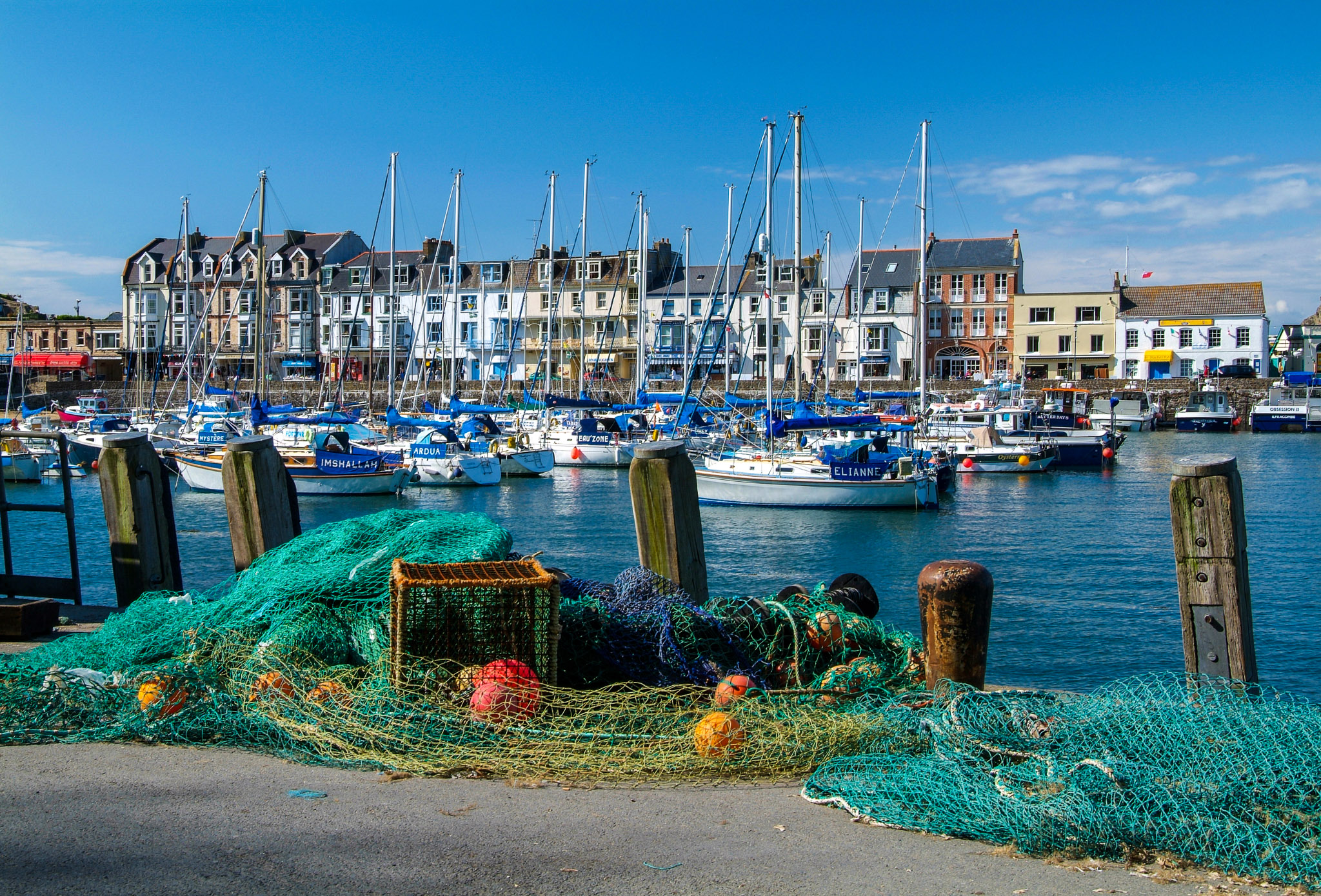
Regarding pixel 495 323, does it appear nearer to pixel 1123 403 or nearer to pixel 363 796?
pixel 1123 403

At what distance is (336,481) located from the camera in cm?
3512

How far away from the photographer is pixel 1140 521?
3038 cm

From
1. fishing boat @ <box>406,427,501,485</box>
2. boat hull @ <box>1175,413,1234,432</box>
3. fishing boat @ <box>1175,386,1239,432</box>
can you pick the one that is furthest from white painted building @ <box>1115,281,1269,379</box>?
fishing boat @ <box>406,427,501,485</box>

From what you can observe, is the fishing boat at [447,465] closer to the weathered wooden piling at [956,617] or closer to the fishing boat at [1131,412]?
the weathered wooden piling at [956,617]

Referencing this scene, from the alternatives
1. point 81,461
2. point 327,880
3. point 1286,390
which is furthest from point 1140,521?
point 1286,390

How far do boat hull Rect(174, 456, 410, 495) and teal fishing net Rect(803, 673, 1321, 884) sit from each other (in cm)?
3147

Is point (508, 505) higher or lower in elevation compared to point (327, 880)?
Answer: lower

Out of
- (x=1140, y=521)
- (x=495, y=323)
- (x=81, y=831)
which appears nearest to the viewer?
(x=81, y=831)

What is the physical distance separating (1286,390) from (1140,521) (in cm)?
5342

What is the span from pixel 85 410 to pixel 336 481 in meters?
38.0

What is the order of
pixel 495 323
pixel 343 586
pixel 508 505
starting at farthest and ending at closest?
1. pixel 495 323
2. pixel 508 505
3. pixel 343 586

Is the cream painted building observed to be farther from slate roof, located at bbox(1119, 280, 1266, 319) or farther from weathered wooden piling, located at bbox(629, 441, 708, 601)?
weathered wooden piling, located at bbox(629, 441, 708, 601)

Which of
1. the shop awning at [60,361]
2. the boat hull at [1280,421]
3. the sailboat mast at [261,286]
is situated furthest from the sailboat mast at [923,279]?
the shop awning at [60,361]

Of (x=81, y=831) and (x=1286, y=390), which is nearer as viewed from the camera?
(x=81, y=831)
